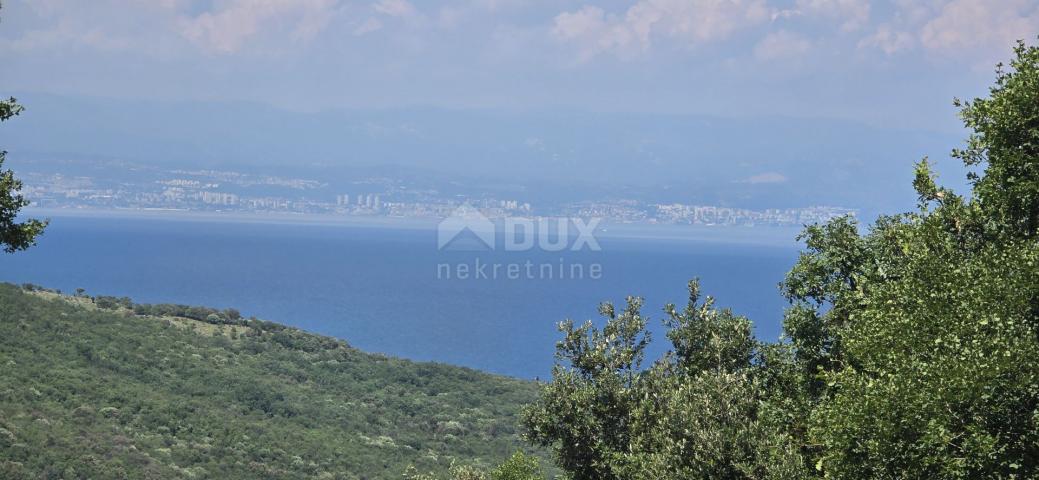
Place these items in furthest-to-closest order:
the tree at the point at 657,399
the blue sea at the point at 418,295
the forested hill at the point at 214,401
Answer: the blue sea at the point at 418,295
the forested hill at the point at 214,401
the tree at the point at 657,399

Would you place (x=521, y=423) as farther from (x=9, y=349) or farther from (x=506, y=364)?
(x=506, y=364)

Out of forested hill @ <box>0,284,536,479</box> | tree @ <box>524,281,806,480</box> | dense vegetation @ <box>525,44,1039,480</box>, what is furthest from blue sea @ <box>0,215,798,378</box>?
dense vegetation @ <box>525,44,1039,480</box>

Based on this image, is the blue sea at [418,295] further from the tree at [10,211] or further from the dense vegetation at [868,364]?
the tree at [10,211]

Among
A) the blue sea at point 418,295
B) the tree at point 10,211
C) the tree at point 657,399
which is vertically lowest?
the blue sea at point 418,295

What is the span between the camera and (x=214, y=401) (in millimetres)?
44281

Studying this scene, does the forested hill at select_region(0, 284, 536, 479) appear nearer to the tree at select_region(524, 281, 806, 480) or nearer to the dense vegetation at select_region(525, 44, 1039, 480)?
the tree at select_region(524, 281, 806, 480)

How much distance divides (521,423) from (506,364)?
97933 millimetres

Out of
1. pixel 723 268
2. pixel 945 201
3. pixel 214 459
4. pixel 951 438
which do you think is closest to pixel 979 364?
pixel 951 438

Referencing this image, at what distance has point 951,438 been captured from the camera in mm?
7012

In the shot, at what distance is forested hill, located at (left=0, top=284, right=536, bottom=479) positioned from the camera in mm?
34062

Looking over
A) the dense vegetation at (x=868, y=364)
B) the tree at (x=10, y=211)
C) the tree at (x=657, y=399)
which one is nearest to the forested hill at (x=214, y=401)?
the tree at (x=10, y=211)

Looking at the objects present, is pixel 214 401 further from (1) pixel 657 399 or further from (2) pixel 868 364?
(2) pixel 868 364

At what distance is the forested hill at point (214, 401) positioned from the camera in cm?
3406

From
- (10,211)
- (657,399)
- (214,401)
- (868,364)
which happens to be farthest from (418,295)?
(868,364)
